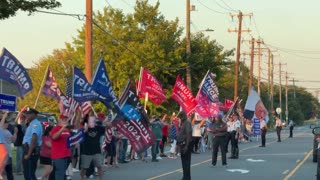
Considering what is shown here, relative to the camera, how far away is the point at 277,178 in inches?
754

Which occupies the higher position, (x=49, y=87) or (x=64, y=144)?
(x=49, y=87)

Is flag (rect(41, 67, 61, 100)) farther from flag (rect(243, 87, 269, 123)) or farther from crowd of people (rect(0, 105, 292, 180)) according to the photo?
flag (rect(243, 87, 269, 123))

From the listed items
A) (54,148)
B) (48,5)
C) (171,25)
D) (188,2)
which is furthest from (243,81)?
(54,148)

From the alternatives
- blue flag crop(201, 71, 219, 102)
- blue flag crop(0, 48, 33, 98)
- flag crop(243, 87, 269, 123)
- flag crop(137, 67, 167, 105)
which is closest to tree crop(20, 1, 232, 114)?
flag crop(243, 87, 269, 123)

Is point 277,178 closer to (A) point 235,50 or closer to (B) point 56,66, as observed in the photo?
(A) point 235,50

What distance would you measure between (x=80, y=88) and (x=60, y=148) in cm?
583

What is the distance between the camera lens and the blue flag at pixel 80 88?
19719 millimetres

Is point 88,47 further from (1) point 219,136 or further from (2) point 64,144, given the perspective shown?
(2) point 64,144

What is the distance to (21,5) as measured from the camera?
20.4 meters

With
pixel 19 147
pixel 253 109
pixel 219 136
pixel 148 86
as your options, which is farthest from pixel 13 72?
pixel 253 109

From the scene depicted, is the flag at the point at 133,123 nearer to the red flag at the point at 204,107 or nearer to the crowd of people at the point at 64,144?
the crowd of people at the point at 64,144

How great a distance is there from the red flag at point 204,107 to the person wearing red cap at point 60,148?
19925 mm

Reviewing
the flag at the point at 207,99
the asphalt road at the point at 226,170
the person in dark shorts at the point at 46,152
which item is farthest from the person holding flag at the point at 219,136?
the flag at the point at 207,99

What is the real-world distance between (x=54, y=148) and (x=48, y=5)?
788 centimetres
